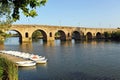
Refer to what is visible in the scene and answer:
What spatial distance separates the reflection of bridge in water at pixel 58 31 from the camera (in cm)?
11312

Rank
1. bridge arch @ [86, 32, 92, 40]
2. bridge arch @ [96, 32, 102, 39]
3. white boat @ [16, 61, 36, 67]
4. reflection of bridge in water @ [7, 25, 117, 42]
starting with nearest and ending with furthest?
white boat @ [16, 61, 36, 67] < reflection of bridge in water @ [7, 25, 117, 42] < bridge arch @ [86, 32, 92, 40] < bridge arch @ [96, 32, 102, 39]

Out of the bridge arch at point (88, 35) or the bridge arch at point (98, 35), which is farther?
the bridge arch at point (98, 35)

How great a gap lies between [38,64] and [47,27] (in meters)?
82.1

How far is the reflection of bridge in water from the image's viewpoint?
113125 millimetres

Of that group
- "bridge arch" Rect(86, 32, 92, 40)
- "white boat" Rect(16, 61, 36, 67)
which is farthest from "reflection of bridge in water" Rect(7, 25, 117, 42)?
"white boat" Rect(16, 61, 36, 67)

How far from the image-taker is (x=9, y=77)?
56.0 ft

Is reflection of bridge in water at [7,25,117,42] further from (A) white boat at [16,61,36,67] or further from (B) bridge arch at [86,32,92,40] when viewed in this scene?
(A) white boat at [16,61,36,67]

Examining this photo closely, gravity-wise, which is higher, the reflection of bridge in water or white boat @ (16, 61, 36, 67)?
the reflection of bridge in water

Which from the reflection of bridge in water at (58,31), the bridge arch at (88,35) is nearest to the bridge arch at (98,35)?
the reflection of bridge in water at (58,31)

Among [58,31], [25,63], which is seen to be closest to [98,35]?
[58,31]

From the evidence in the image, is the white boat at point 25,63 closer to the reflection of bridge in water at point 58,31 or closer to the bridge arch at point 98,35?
the reflection of bridge in water at point 58,31

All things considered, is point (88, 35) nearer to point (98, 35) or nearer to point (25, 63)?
point (98, 35)

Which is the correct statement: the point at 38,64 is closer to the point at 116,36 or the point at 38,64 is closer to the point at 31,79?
the point at 31,79

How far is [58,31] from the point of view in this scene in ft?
451
